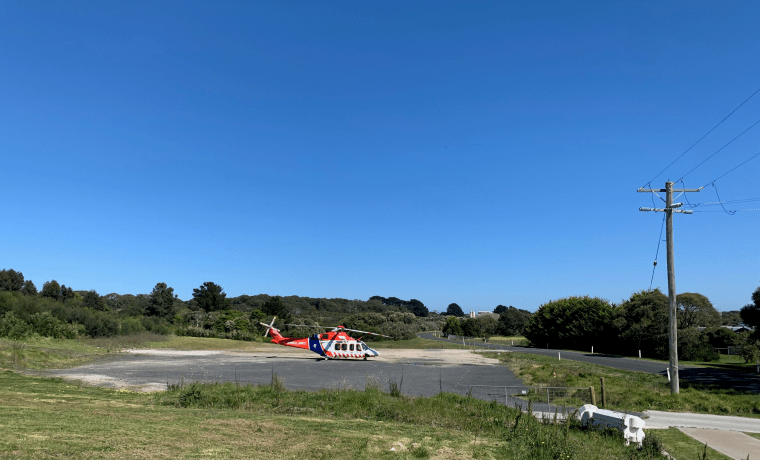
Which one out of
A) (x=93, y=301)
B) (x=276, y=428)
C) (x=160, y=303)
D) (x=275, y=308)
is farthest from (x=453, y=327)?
(x=276, y=428)

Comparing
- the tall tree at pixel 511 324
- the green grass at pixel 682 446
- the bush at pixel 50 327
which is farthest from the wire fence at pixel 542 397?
the tall tree at pixel 511 324

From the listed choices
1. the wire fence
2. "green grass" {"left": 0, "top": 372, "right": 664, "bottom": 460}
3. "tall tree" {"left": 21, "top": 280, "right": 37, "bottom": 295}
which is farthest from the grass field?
"tall tree" {"left": 21, "top": 280, "right": 37, "bottom": 295}

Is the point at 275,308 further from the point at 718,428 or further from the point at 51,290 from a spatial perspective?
the point at 718,428

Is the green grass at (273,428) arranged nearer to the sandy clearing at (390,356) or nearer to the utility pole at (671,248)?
the utility pole at (671,248)

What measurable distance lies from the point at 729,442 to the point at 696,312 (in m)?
42.3

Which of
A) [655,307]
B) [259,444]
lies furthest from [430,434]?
[655,307]

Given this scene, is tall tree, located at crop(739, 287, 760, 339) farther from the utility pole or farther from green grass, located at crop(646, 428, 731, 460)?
green grass, located at crop(646, 428, 731, 460)

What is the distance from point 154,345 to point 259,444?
4819 centimetres

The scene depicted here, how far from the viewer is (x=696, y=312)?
158ft

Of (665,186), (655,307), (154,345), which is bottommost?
(154,345)

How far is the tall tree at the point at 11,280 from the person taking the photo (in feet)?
203

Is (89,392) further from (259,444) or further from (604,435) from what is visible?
(604,435)

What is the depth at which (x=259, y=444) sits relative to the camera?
30.0 feet

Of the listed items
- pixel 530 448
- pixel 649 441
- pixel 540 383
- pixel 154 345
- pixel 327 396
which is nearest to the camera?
pixel 530 448
